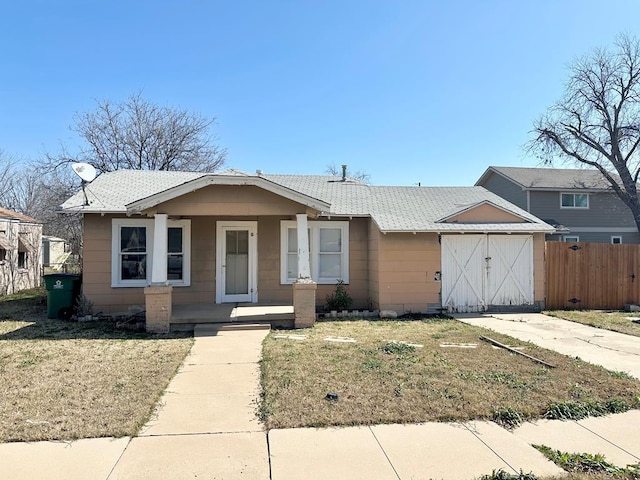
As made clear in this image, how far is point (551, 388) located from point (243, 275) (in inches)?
313

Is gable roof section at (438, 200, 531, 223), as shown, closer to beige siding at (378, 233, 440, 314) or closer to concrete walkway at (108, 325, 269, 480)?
beige siding at (378, 233, 440, 314)

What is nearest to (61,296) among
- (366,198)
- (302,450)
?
(366,198)

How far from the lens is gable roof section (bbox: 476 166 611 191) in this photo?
2352 cm

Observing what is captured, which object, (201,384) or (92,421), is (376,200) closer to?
(201,384)

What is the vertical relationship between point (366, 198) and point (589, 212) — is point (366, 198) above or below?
below

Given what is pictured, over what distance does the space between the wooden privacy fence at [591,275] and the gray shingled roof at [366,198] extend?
1.34 meters

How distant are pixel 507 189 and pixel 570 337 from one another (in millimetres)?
18087

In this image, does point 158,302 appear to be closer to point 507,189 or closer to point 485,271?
point 485,271

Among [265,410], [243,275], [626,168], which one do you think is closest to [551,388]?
[265,410]

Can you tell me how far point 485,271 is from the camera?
38.6ft

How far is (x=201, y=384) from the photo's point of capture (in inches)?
222

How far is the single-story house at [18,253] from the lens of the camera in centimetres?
1578

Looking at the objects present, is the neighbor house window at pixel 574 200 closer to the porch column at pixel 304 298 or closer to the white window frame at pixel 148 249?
the porch column at pixel 304 298

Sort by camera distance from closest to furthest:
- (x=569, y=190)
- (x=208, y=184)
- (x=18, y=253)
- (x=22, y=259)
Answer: (x=208, y=184) → (x=18, y=253) → (x=22, y=259) → (x=569, y=190)
